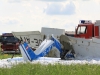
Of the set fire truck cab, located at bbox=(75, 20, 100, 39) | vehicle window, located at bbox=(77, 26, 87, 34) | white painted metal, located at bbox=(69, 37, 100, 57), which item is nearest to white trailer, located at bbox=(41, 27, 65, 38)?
white painted metal, located at bbox=(69, 37, 100, 57)

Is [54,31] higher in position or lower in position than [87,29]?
higher

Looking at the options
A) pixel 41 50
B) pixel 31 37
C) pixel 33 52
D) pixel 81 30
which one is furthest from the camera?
pixel 81 30

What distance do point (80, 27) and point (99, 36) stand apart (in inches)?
96.8

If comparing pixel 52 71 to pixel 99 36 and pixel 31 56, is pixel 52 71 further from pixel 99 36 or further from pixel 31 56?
pixel 99 36

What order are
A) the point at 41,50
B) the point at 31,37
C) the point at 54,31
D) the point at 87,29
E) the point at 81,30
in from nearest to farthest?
1. the point at 41,50
2. the point at 54,31
3. the point at 31,37
4. the point at 87,29
5. the point at 81,30

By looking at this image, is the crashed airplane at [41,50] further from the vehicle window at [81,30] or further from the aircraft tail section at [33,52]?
the vehicle window at [81,30]

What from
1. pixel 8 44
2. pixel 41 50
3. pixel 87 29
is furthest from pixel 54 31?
pixel 8 44

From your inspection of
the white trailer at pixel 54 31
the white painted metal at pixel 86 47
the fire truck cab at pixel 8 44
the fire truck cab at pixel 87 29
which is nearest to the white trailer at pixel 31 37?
the white trailer at pixel 54 31

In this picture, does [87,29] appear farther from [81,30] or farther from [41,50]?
[41,50]

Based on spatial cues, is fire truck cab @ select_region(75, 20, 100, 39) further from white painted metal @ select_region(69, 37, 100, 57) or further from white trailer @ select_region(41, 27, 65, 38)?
white trailer @ select_region(41, 27, 65, 38)

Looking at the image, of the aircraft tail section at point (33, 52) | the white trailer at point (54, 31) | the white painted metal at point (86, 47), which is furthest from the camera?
the white trailer at point (54, 31)

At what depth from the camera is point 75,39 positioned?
22.6m

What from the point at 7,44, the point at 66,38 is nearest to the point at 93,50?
the point at 66,38

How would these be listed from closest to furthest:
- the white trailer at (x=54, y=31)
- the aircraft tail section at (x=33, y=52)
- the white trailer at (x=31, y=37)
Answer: the aircraft tail section at (x=33, y=52)
the white trailer at (x=54, y=31)
the white trailer at (x=31, y=37)
